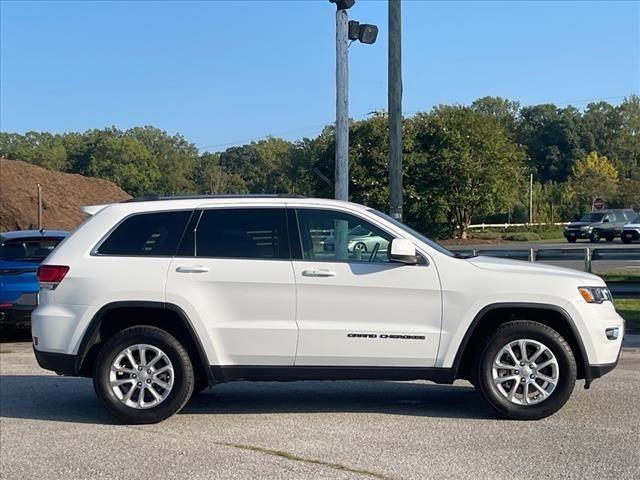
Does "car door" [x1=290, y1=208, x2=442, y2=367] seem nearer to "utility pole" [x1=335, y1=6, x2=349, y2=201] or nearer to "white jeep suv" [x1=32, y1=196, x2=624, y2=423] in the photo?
"white jeep suv" [x1=32, y1=196, x2=624, y2=423]

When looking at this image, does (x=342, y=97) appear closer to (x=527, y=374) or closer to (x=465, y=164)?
(x=527, y=374)

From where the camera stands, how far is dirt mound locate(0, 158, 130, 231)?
155ft

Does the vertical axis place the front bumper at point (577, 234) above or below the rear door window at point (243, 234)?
below

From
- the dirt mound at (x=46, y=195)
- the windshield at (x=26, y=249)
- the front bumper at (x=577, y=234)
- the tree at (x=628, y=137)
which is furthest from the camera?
the tree at (x=628, y=137)

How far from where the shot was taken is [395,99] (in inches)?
549

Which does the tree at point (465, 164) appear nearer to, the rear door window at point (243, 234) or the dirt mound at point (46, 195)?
the dirt mound at point (46, 195)

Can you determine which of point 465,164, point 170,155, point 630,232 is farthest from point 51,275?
point 170,155

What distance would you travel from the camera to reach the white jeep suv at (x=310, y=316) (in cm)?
650

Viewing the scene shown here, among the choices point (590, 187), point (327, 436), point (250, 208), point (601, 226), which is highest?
point (590, 187)

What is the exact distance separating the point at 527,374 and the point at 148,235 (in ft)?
11.1

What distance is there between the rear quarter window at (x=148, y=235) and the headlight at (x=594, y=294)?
3.38m

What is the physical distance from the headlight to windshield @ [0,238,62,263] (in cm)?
789

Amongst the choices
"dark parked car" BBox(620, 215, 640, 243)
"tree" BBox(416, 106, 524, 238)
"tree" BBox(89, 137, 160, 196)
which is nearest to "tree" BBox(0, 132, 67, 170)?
"tree" BBox(89, 137, 160, 196)

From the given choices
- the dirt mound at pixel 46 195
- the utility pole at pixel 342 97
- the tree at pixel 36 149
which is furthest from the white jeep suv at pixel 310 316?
the tree at pixel 36 149
